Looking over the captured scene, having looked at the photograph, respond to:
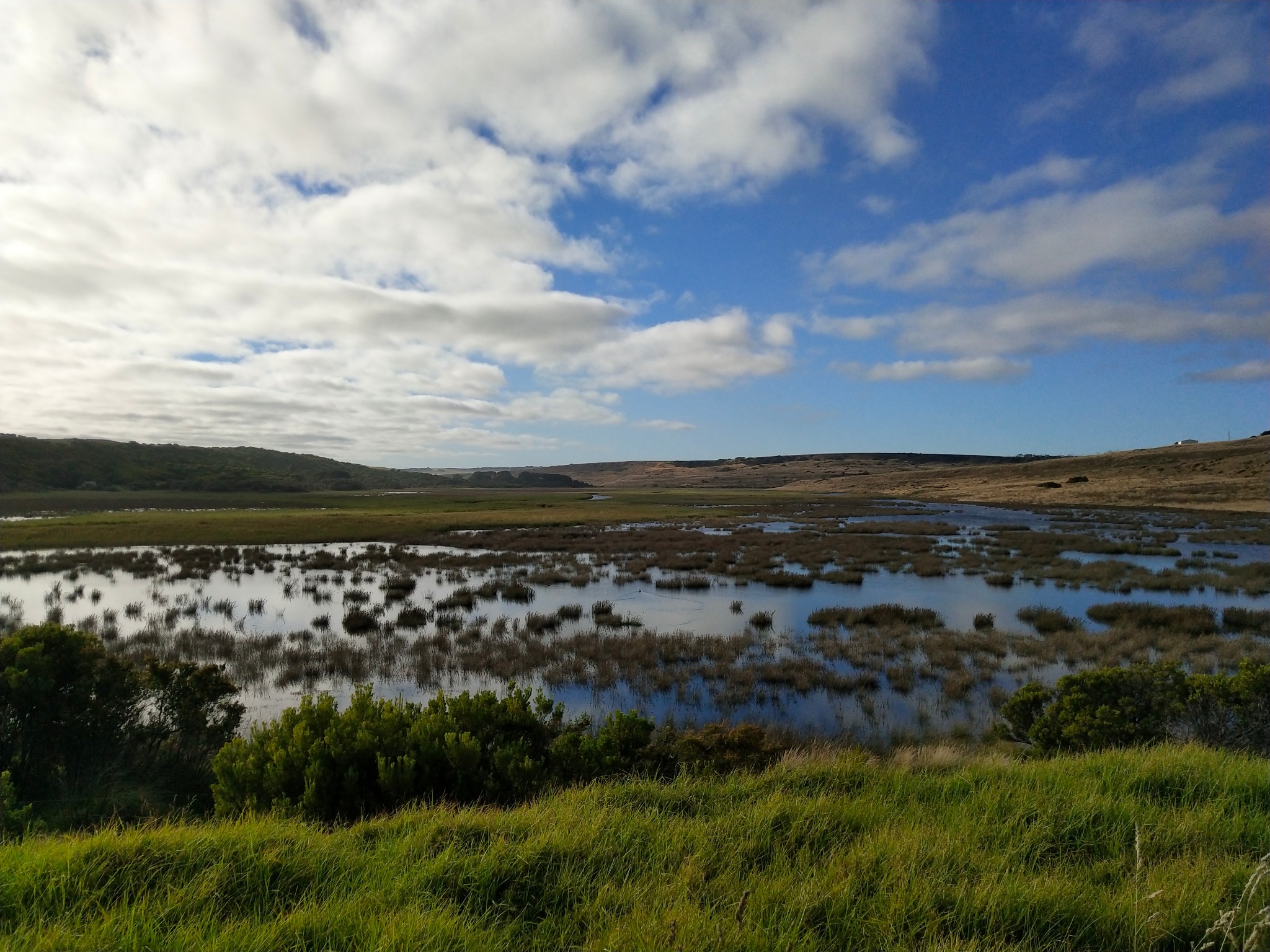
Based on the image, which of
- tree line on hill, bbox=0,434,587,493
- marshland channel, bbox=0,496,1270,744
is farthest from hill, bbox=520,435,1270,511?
tree line on hill, bbox=0,434,587,493

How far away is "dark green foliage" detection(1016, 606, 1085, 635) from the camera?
780 inches

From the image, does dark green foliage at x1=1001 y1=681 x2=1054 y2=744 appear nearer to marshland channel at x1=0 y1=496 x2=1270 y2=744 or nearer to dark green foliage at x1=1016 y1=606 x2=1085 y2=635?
marshland channel at x1=0 y1=496 x2=1270 y2=744

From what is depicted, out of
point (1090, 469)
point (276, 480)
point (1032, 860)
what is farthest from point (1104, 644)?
point (276, 480)

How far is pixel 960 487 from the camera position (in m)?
129

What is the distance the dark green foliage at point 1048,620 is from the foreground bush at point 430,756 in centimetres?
1632

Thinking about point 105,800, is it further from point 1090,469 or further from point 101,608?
point 1090,469

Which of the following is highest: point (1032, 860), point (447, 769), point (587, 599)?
point (1032, 860)

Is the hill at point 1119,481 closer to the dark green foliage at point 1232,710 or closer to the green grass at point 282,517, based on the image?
the green grass at point 282,517

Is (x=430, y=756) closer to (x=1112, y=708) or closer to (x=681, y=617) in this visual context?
(x=1112, y=708)

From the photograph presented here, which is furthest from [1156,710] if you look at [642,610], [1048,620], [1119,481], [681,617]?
[1119,481]

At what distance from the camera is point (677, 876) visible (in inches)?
151

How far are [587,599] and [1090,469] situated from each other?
414 ft

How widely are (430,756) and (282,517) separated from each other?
66438 mm

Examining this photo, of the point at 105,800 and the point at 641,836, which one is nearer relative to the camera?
the point at 641,836
